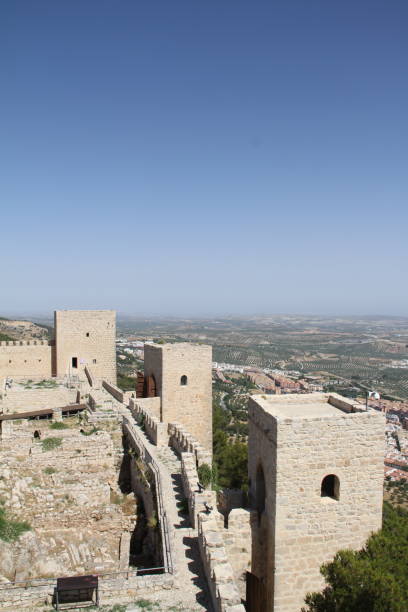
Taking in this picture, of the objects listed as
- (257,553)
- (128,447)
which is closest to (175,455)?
(128,447)

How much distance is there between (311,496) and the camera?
7609 mm

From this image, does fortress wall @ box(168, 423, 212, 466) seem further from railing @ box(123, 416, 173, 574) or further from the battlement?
the battlement

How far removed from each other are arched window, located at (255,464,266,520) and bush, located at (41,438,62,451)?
5.27 m

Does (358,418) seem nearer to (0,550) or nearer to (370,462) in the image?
(370,462)

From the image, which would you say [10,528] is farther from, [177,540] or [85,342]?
[85,342]

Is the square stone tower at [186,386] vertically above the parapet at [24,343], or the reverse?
the parapet at [24,343]

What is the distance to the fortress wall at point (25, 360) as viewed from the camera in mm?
20656

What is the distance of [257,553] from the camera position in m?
8.02

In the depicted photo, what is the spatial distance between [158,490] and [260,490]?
7.35 ft

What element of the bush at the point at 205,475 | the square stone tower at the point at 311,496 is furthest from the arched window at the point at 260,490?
the bush at the point at 205,475


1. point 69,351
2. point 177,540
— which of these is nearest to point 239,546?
point 177,540

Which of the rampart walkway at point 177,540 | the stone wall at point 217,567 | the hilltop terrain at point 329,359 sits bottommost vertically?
the hilltop terrain at point 329,359

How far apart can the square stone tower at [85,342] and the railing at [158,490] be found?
7.31m

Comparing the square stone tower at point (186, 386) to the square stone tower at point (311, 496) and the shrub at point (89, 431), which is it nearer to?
the shrub at point (89, 431)
